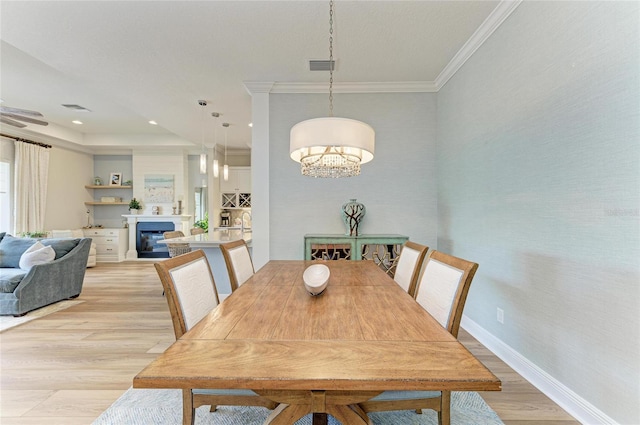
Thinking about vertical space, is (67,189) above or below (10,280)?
above

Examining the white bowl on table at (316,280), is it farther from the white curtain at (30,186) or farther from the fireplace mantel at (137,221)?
the white curtain at (30,186)

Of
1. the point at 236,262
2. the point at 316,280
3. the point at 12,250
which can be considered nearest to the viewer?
the point at 316,280

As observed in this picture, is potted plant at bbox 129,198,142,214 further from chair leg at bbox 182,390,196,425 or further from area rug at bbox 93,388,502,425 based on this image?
chair leg at bbox 182,390,196,425

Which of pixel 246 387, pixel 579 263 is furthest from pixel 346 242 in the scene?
pixel 246 387

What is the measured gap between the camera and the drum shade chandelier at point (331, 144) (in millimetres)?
1553

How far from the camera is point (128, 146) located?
21.7ft

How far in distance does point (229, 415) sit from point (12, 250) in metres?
4.09

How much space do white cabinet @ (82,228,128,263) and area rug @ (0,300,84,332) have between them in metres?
3.23

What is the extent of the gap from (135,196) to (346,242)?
6.00 metres

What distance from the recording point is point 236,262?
6.82ft

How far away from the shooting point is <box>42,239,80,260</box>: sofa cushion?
148 inches

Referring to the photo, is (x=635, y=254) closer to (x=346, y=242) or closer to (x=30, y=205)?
(x=346, y=242)

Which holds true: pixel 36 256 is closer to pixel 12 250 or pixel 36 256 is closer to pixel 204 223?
pixel 12 250

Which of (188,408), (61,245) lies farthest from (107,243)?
(188,408)
